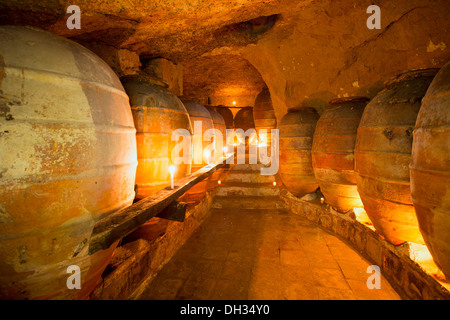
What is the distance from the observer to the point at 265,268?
3.38 m

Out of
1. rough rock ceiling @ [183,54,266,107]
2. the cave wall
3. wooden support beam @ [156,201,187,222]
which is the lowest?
wooden support beam @ [156,201,187,222]

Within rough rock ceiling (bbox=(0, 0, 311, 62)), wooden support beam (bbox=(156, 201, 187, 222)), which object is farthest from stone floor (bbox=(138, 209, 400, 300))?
rough rock ceiling (bbox=(0, 0, 311, 62))

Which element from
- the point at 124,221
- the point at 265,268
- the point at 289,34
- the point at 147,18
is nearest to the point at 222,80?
the point at 289,34

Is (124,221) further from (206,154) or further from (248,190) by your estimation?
(248,190)

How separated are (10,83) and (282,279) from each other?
346cm

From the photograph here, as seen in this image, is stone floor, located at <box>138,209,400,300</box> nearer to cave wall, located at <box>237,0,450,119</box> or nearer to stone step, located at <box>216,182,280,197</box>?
stone step, located at <box>216,182,280,197</box>

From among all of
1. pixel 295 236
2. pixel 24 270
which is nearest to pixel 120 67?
pixel 24 270

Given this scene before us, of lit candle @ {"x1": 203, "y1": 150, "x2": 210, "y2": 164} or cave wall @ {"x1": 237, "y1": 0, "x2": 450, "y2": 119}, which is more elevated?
cave wall @ {"x1": 237, "y1": 0, "x2": 450, "y2": 119}

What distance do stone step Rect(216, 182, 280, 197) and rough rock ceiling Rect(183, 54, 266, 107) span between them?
13.2 ft

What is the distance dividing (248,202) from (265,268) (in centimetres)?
329

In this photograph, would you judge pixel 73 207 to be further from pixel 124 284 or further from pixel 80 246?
pixel 124 284

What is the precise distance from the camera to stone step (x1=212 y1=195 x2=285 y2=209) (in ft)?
21.5
